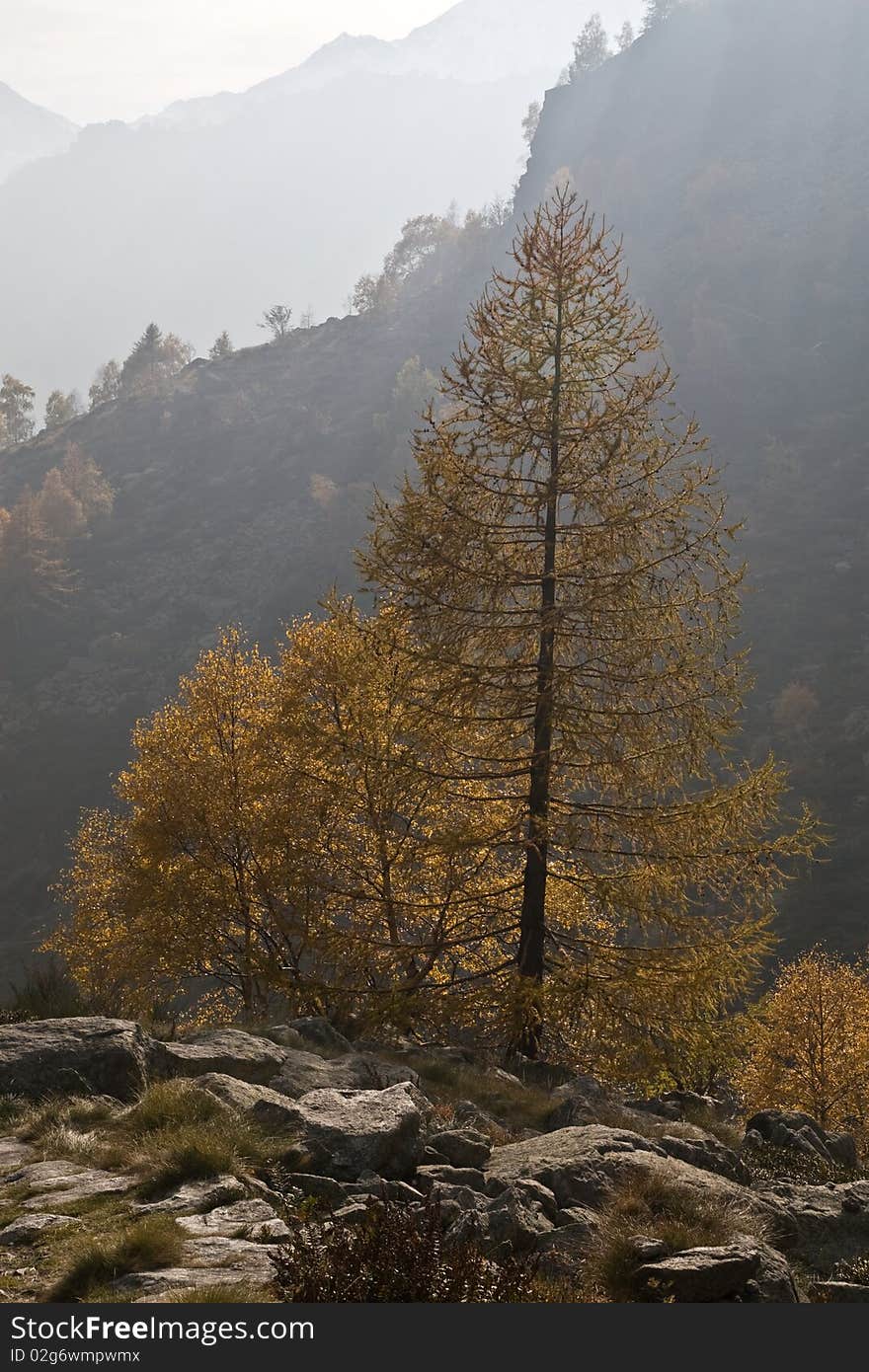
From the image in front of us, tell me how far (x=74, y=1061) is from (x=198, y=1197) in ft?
9.29

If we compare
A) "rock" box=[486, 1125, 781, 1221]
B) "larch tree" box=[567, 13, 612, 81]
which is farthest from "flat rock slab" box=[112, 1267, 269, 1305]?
"larch tree" box=[567, 13, 612, 81]

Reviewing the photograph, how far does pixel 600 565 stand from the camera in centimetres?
1231

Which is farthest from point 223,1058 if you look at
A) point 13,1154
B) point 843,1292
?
point 843,1292

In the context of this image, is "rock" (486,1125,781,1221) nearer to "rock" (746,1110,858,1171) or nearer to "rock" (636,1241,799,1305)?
"rock" (636,1241,799,1305)

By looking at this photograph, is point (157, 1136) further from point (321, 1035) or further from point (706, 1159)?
point (321, 1035)

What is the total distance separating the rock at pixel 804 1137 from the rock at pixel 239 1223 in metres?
6.64

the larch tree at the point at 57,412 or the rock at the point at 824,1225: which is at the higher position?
the larch tree at the point at 57,412

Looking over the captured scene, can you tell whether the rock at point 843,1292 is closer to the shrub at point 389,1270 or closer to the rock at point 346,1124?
the shrub at point 389,1270

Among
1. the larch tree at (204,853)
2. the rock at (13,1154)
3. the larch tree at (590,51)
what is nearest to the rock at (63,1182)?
the rock at (13,1154)

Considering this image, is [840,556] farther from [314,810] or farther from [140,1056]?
[140,1056]

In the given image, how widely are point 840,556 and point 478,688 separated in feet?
245

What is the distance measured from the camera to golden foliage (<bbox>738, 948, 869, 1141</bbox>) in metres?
29.2

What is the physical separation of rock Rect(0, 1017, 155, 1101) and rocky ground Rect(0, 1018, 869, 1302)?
2 centimetres

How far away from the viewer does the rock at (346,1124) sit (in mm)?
6234
